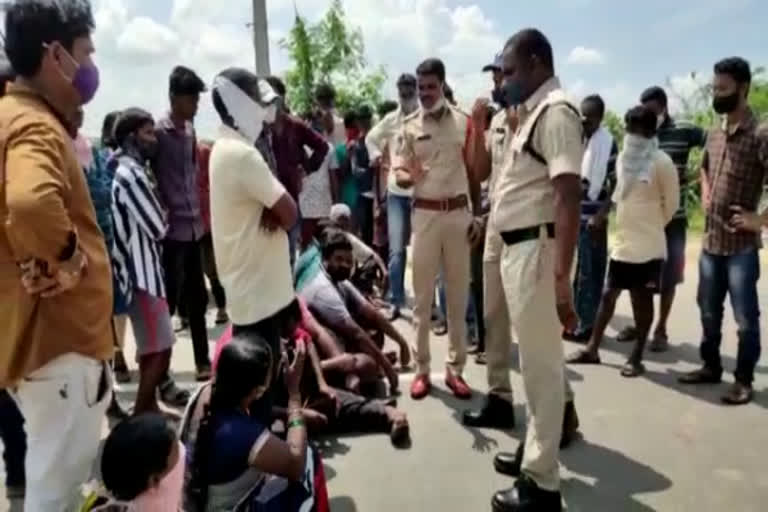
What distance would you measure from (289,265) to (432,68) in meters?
1.59

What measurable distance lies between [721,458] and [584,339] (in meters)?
2.11

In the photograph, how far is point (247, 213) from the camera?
313 cm

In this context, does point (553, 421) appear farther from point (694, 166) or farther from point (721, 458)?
point (694, 166)

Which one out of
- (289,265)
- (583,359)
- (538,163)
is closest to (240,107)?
(289,265)

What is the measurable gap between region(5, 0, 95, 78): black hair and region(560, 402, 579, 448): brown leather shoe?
2913 millimetres

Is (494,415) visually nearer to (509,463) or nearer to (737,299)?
(509,463)

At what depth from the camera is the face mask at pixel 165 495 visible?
2.15m

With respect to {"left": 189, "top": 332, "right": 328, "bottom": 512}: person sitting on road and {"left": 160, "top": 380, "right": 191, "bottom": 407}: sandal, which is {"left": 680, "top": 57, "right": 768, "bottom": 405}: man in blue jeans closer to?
{"left": 189, "top": 332, "right": 328, "bottom": 512}: person sitting on road

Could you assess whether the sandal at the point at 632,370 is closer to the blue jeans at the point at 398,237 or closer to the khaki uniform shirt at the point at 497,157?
the khaki uniform shirt at the point at 497,157

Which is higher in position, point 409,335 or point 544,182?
point 544,182

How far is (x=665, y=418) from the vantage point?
416cm

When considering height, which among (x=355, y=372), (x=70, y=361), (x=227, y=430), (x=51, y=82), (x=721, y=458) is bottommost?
(x=721, y=458)

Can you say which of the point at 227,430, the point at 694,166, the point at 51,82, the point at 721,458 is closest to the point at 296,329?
the point at 227,430

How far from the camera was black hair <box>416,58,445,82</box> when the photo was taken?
4223 mm
